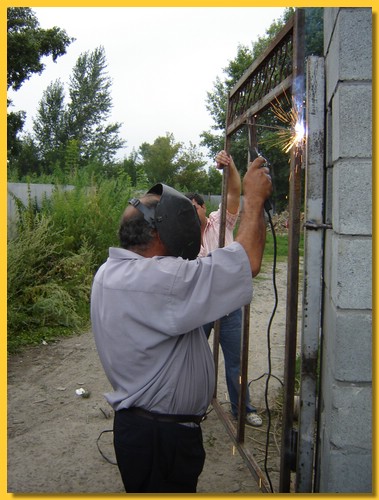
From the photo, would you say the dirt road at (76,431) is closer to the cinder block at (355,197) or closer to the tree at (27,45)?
the cinder block at (355,197)

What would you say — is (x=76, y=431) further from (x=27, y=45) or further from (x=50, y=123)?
(x=50, y=123)

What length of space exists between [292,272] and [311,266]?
195 millimetres

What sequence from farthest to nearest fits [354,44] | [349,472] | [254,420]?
1. [254,420]
2. [349,472]
3. [354,44]

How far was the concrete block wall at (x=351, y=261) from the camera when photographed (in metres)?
1.99

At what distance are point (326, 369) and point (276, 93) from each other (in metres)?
1.66

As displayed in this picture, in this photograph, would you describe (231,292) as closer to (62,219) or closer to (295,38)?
(295,38)

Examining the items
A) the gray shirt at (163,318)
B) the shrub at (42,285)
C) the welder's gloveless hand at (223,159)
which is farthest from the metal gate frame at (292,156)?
the shrub at (42,285)

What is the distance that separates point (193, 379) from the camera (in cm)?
232

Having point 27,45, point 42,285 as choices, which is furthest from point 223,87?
point 42,285

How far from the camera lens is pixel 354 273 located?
79.3 inches

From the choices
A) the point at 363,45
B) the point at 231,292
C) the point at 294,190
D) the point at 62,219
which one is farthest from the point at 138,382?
the point at 62,219

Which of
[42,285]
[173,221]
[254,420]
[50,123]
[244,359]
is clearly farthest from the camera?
[50,123]

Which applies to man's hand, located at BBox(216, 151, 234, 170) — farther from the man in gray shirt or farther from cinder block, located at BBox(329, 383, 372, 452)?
cinder block, located at BBox(329, 383, 372, 452)

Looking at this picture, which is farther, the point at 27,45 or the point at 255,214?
the point at 27,45
